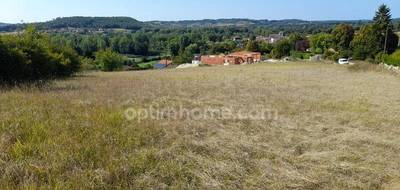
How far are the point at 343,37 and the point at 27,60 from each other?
216 ft

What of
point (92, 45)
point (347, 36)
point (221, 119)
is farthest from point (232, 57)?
point (221, 119)

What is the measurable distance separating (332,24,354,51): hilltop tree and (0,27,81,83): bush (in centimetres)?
5820


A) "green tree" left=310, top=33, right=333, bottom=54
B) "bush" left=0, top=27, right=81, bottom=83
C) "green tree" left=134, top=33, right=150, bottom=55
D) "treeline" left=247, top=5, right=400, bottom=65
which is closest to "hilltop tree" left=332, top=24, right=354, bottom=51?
"treeline" left=247, top=5, right=400, bottom=65

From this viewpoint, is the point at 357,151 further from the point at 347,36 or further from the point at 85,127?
the point at 347,36

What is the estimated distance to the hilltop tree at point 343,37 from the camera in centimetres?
7282

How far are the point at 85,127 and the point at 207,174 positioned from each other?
2.72 m

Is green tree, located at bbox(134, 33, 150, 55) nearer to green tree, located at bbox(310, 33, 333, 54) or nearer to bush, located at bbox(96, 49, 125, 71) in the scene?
bush, located at bbox(96, 49, 125, 71)

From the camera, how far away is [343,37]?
7356 centimetres

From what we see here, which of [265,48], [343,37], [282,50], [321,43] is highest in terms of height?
[343,37]

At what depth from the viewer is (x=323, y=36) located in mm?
87562

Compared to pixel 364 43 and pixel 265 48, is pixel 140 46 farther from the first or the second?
pixel 364 43

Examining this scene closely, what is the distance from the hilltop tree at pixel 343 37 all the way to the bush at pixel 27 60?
5820 centimetres

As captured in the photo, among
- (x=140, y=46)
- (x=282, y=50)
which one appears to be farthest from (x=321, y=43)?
(x=140, y=46)

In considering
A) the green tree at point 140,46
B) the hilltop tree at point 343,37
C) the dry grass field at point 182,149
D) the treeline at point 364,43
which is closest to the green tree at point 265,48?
the treeline at point 364,43
